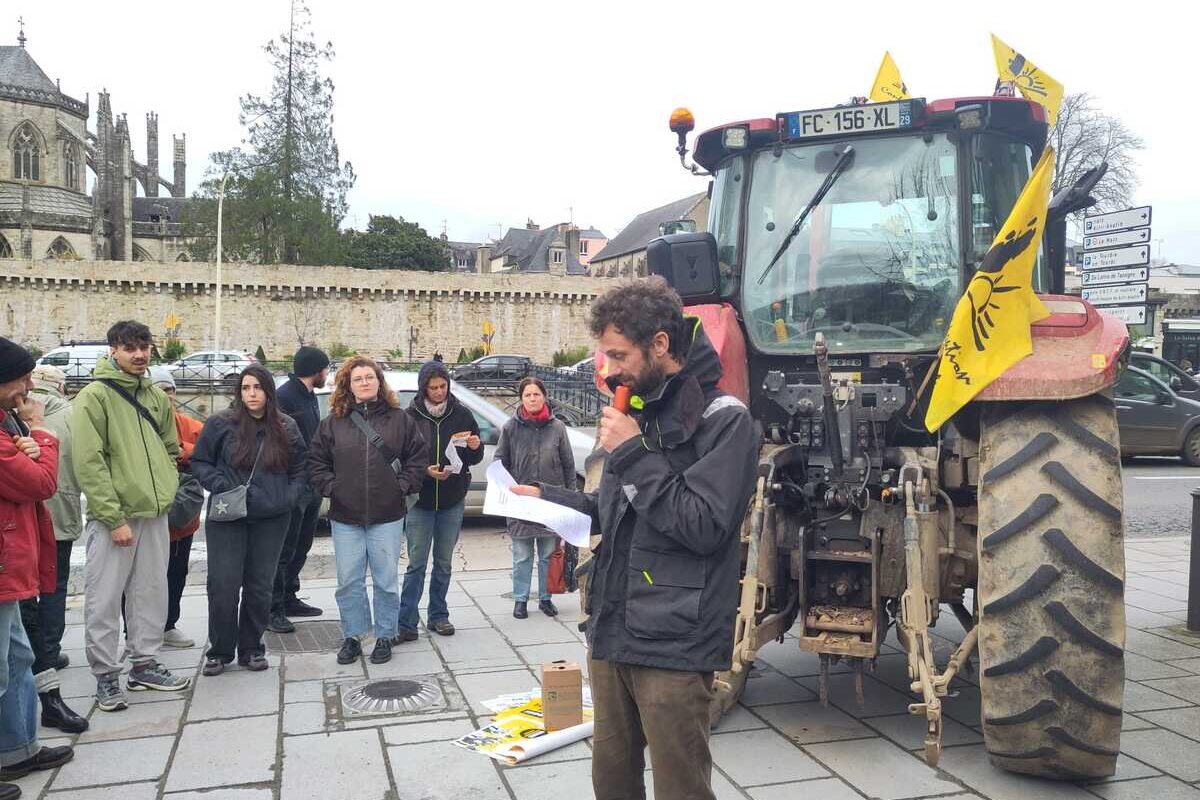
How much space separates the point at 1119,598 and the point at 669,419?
218cm

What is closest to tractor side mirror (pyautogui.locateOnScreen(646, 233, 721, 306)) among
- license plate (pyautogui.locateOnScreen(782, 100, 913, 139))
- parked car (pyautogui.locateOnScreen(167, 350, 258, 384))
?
license plate (pyautogui.locateOnScreen(782, 100, 913, 139))

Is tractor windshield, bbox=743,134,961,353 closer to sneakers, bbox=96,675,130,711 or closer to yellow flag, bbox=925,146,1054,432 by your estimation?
yellow flag, bbox=925,146,1054,432

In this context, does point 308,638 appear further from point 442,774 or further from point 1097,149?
point 1097,149

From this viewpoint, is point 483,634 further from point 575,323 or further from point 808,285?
point 575,323

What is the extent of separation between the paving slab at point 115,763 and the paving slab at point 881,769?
2.91 metres

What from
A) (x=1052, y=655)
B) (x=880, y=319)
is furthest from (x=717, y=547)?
(x=880, y=319)

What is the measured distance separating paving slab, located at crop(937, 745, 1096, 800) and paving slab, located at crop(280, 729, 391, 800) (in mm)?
2250

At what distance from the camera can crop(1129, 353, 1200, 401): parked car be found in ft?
56.3

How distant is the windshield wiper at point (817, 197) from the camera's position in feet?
16.5

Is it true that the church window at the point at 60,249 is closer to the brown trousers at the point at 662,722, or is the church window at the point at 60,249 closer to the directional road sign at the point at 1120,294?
the directional road sign at the point at 1120,294

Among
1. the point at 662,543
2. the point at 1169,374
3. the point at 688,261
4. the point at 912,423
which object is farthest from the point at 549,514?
the point at 1169,374

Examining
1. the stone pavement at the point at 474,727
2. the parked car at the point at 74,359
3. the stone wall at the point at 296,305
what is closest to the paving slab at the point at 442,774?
the stone pavement at the point at 474,727

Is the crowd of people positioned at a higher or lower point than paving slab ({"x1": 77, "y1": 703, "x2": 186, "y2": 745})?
higher

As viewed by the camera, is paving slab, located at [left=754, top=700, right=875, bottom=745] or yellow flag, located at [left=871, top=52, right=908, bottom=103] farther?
yellow flag, located at [left=871, top=52, right=908, bottom=103]
